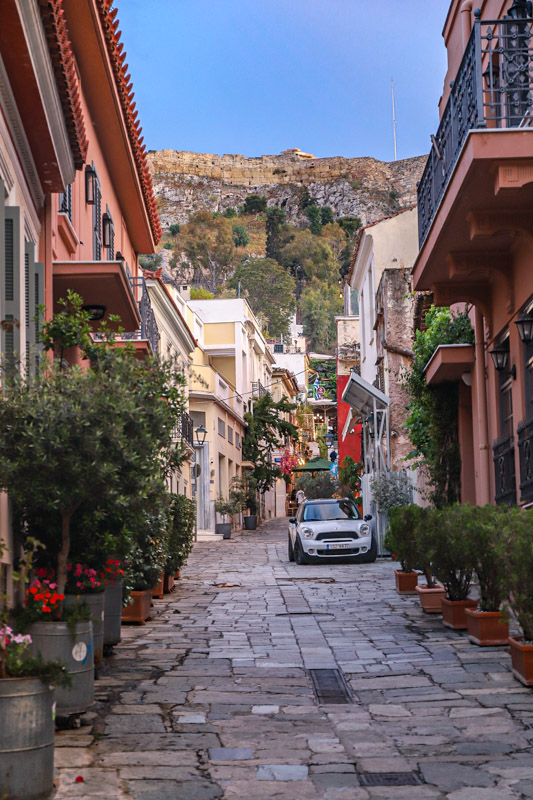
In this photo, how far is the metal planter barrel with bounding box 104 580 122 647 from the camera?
9.03 meters

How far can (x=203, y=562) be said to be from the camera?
73.3 ft

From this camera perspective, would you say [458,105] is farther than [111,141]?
No

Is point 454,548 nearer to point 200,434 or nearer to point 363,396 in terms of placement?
point 363,396

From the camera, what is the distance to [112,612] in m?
9.15

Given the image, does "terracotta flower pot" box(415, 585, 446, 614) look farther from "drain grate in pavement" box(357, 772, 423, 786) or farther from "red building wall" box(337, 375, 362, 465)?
"red building wall" box(337, 375, 362, 465)

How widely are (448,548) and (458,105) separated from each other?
4.49m

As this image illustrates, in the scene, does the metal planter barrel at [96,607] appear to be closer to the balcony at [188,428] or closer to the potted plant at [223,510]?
the balcony at [188,428]

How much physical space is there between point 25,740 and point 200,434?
34.2m

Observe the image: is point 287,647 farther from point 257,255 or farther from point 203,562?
point 257,255

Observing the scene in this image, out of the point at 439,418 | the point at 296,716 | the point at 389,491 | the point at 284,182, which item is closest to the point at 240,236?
the point at 284,182

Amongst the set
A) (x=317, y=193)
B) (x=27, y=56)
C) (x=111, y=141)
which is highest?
(x=317, y=193)

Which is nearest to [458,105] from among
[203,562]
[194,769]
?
[194,769]

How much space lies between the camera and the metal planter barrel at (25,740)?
467 cm

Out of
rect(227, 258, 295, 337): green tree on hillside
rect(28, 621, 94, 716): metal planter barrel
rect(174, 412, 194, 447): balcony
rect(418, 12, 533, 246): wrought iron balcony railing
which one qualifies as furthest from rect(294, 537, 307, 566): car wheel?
rect(227, 258, 295, 337): green tree on hillside
